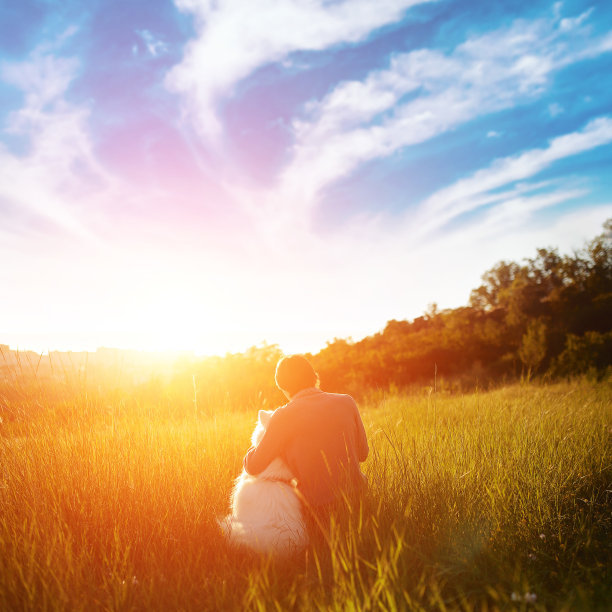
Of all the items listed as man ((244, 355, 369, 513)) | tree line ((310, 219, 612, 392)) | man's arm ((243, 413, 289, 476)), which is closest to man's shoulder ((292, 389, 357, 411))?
man ((244, 355, 369, 513))

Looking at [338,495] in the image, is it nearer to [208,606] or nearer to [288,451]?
[288,451]

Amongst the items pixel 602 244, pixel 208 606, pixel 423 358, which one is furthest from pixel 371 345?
pixel 602 244

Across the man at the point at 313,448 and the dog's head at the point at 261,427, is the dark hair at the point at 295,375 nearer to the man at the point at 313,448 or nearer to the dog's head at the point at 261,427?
the man at the point at 313,448

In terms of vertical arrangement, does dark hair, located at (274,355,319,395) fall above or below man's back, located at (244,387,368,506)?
above

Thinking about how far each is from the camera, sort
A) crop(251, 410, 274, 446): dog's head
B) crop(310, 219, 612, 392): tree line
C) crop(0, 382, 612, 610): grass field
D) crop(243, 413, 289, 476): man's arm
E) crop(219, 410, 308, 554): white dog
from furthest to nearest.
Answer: crop(310, 219, 612, 392): tree line < crop(251, 410, 274, 446): dog's head < crop(243, 413, 289, 476): man's arm < crop(219, 410, 308, 554): white dog < crop(0, 382, 612, 610): grass field

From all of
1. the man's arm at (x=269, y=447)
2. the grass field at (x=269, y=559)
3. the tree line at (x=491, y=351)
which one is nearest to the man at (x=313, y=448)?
the man's arm at (x=269, y=447)

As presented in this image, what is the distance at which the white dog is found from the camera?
2719mm

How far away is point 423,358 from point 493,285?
3161 centimetres

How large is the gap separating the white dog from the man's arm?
0.05 metres

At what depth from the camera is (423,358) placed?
16109 millimetres

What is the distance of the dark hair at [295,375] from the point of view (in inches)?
124

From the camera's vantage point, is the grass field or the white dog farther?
the white dog

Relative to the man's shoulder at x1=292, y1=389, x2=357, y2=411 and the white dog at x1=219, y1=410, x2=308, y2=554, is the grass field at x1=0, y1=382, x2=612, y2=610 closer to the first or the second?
the white dog at x1=219, y1=410, x2=308, y2=554

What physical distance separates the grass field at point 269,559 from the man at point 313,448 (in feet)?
0.79
